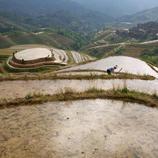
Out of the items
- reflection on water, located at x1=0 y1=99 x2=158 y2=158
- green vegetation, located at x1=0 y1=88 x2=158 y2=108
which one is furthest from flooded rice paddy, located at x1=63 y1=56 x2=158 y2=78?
reflection on water, located at x1=0 y1=99 x2=158 y2=158

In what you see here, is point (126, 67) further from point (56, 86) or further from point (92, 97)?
point (92, 97)

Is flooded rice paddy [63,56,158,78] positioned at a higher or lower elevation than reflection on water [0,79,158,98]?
lower

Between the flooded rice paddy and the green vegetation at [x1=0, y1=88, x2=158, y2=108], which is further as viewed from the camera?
the flooded rice paddy

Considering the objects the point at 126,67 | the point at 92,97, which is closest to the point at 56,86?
the point at 92,97

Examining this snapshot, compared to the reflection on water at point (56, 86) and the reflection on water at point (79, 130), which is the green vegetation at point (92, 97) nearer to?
the reflection on water at point (79, 130)

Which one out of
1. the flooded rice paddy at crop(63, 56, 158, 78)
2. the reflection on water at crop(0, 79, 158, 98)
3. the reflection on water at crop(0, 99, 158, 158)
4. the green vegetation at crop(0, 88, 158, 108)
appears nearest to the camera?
the reflection on water at crop(0, 99, 158, 158)

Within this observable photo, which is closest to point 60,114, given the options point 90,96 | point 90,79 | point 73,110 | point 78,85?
point 73,110

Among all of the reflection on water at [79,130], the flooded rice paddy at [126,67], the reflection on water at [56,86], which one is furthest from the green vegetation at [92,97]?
the flooded rice paddy at [126,67]

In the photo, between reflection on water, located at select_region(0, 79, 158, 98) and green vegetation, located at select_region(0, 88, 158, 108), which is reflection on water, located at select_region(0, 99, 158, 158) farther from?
reflection on water, located at select_region(0, 79, 158, 98)
